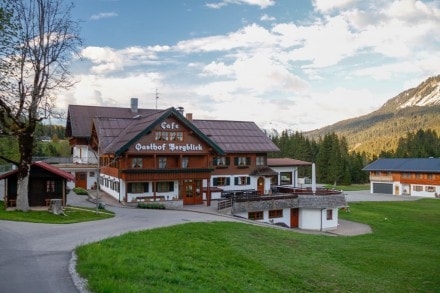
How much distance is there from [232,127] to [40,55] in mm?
26519

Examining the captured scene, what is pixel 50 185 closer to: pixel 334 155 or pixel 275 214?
pixel 275 214

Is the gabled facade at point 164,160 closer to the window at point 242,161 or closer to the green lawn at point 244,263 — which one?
the window at point 242,161

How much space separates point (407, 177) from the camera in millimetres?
74812

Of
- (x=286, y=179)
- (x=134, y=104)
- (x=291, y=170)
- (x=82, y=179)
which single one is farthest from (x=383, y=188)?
(x=82, y=179)

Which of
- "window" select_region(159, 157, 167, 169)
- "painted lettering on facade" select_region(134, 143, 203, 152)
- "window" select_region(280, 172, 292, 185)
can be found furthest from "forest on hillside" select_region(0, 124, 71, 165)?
"window" select_region(280, 172, 292, 185)

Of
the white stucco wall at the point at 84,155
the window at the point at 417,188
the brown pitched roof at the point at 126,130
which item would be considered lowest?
the window at the point at 417,188

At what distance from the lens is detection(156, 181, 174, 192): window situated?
36.4 m

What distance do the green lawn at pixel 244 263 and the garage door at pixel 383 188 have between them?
55.2m

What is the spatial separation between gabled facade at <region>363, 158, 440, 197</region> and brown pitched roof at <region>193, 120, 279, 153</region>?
40.0m

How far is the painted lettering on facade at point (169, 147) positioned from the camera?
3449 centimetres

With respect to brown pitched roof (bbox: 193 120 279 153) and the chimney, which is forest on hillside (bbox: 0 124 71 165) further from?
brown pitched roof (bbox: 193 120 279 153)

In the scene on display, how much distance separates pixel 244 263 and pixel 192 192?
22402mm

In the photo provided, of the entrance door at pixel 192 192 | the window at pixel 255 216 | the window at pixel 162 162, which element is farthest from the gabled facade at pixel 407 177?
the window at pixel 162 162

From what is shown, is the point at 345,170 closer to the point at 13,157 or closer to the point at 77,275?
the point at 13,157
